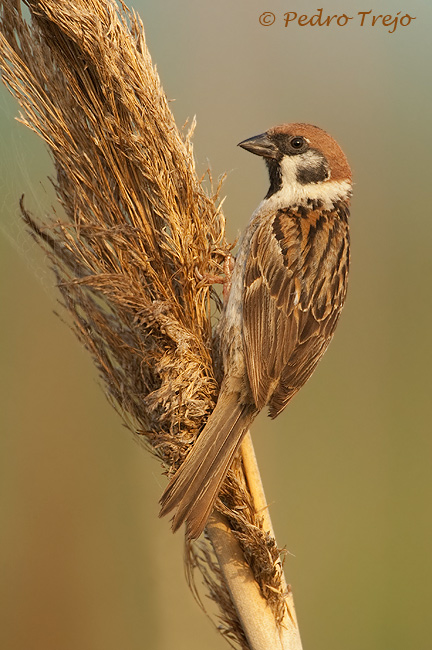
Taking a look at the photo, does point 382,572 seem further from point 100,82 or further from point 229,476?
point 100,82

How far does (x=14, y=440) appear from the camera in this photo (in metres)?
2.16

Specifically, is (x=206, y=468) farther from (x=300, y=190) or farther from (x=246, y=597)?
(x=300, y=190)

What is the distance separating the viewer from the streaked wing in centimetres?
131

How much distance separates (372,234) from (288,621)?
1214mm

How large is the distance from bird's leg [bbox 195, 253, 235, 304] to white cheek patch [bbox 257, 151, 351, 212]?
202 millimetres

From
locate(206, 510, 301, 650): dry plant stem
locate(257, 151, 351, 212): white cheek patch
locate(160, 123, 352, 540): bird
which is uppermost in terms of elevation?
locate(257, 151, 351, 212): white cheek patch

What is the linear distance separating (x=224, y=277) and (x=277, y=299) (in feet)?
0.39

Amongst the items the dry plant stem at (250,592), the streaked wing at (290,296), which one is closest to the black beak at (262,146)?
the streaked wing at (290,296)

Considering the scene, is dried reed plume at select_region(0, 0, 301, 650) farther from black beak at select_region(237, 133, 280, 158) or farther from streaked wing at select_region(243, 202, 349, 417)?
black beak at select_region(237, 133, 280, 158)

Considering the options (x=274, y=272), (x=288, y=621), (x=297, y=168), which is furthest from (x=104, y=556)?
(x=297, y=168)

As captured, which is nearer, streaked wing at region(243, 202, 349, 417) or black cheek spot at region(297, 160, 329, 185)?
streaked wing at region(243, 202, 349, 417)

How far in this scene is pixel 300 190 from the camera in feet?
5.07

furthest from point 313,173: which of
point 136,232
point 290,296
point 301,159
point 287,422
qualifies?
point 287,422

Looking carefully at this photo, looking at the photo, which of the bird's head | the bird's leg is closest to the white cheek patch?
the bird's head
